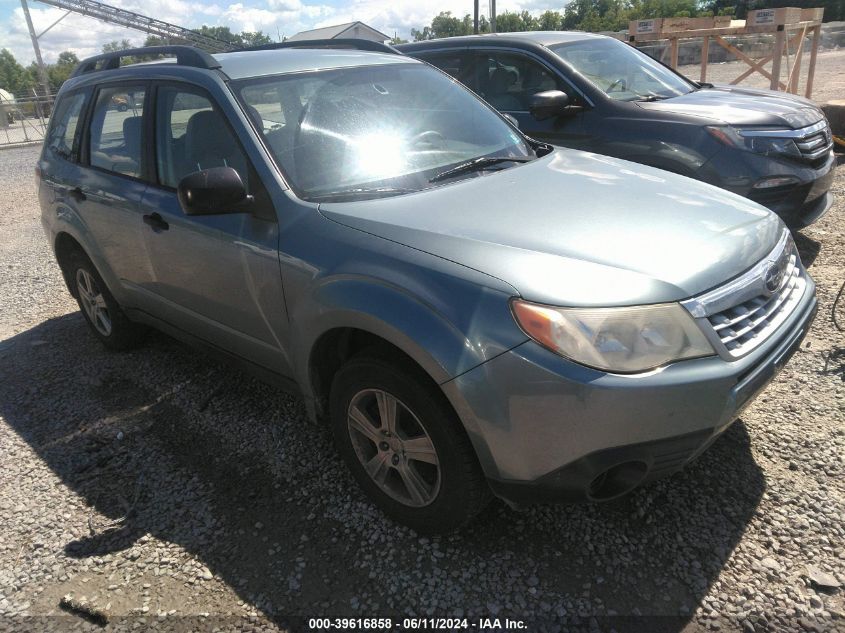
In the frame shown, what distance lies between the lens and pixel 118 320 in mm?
4348

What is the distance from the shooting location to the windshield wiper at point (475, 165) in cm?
295

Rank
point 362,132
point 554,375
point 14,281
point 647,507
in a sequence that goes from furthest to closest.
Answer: point 14,281 < point 362,132 < point 647,507 < point 554,375

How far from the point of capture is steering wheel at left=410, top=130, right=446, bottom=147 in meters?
3.12

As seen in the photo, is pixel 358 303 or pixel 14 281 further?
pixel 14 281

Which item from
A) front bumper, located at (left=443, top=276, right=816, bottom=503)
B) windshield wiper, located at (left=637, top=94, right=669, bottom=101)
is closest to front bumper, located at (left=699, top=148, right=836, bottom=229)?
windshield wiper, located at (left=637, top=94, right=669, bottom=101)

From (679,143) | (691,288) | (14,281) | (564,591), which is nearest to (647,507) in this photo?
(564,591)

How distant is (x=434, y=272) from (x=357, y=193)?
721 millimetres

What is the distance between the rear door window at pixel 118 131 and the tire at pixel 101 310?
0.80 m

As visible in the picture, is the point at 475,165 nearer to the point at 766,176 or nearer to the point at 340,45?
the point at 340,45

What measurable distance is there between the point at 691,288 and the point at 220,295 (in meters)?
2.09

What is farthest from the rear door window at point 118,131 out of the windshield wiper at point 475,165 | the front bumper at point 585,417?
the front bumper at point 585,417

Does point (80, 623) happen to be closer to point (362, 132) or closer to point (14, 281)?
point (362, 132)

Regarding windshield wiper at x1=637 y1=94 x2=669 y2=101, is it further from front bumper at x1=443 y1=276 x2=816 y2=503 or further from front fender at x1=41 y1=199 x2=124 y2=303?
front fender at x1=41 y1=199 x2=124 y2=303

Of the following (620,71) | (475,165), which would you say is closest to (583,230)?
(475,165)
